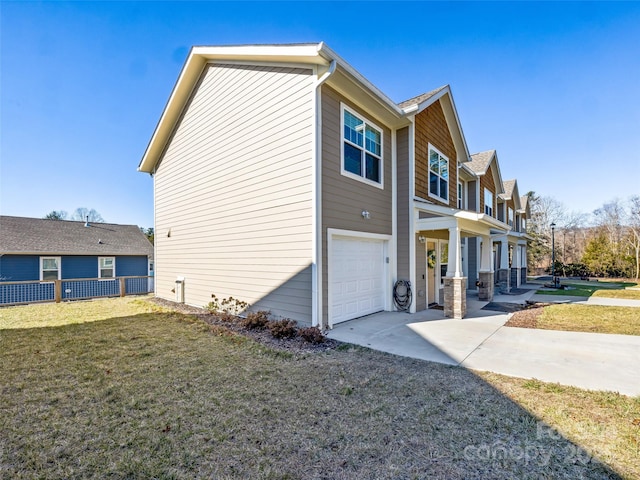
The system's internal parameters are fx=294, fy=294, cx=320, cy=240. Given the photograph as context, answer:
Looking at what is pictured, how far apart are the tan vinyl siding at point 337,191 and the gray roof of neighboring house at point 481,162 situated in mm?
10808

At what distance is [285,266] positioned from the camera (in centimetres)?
700

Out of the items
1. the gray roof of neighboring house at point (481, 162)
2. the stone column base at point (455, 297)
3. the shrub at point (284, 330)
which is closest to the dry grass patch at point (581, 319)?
the stone column base at point (455, 297)

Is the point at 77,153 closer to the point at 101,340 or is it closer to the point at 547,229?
the point at 101,340

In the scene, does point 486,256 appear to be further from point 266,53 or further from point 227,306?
point 266,53

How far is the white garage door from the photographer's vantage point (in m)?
7.10

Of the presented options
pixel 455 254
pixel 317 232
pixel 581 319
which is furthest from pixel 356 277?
pixel 581 319

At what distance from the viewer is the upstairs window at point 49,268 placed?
638 inches

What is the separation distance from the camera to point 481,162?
17031mm

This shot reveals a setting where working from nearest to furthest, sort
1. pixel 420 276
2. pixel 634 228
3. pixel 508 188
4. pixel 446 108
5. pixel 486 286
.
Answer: pixel 420 276
pixel 446 108
pixel 486 286
pixel 508 188
pixel 634 228

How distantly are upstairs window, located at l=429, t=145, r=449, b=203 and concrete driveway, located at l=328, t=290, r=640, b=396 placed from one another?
4800 mm

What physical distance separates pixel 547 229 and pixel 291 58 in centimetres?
3972

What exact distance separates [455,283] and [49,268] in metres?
20.6

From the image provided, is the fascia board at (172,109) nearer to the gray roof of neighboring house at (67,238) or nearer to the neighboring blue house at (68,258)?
the neighboring blue house at (68,258)

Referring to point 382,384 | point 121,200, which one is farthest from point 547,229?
point 121,200
